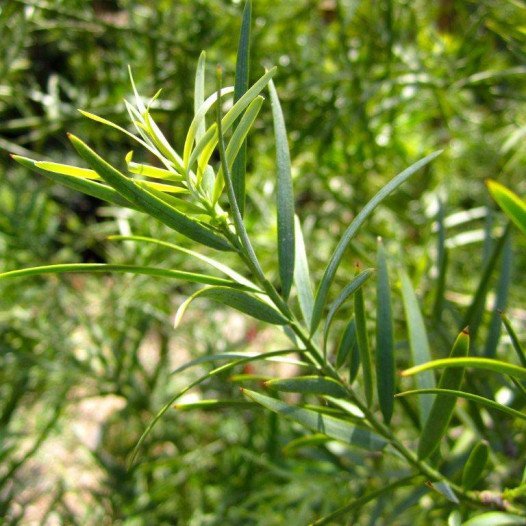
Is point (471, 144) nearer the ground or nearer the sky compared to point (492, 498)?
nearer the sky

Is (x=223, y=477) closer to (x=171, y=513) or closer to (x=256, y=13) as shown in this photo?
(x=171, y=513)

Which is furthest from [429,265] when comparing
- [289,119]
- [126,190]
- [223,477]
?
[126,190]

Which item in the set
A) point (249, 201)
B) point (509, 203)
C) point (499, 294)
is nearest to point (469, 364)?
point (509, 203)

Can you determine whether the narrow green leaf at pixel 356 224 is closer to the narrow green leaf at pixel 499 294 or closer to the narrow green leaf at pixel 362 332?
the narrow green leaf at pixel 362 332

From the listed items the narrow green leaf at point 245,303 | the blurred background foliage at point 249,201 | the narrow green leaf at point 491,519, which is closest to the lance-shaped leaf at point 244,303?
the narrow green leaf at point 245,303

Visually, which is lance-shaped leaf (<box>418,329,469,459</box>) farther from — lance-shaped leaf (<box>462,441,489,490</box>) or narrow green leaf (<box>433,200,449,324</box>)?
narrow green leaf (<box>433,200,449,324</box>)

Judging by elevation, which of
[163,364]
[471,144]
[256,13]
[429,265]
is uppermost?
[256,13]
